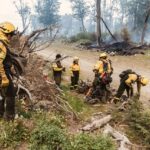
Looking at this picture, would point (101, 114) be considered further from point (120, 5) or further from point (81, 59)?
point (120, 5)

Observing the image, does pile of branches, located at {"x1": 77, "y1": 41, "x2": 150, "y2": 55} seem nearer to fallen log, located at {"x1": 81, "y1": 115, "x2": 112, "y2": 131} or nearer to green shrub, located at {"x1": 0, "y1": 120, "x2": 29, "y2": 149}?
fallen log, located at {"x1": 81, "y1": 115, "x2": 112, "y2": 131}

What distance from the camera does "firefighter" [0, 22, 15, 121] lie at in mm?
8211

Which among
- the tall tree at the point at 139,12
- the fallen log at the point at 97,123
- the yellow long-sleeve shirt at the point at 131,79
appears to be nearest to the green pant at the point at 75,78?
the yellow long-sleeve shirt at the point at 131,79

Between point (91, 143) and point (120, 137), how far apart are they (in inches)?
63.0

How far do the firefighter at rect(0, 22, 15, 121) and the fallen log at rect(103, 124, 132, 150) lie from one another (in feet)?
7.56

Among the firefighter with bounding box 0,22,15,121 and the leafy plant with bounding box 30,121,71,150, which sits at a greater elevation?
the firefighter with bounding box 0,22,15,121

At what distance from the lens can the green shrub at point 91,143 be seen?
7.27 metres

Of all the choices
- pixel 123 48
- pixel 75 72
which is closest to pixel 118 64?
pixel 123 48

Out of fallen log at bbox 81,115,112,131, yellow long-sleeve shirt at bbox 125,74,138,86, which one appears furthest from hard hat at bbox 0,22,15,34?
yellow long-sleeve shirt at bbox 125,74,138,86

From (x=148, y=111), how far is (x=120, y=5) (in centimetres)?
8368

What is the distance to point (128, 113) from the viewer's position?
1003 cm

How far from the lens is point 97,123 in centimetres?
965

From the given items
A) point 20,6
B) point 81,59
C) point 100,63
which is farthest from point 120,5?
point 100,63

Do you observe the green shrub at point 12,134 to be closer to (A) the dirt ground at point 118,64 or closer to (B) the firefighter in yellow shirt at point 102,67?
(B) the firefighter in yellow shirt at point 102,67
